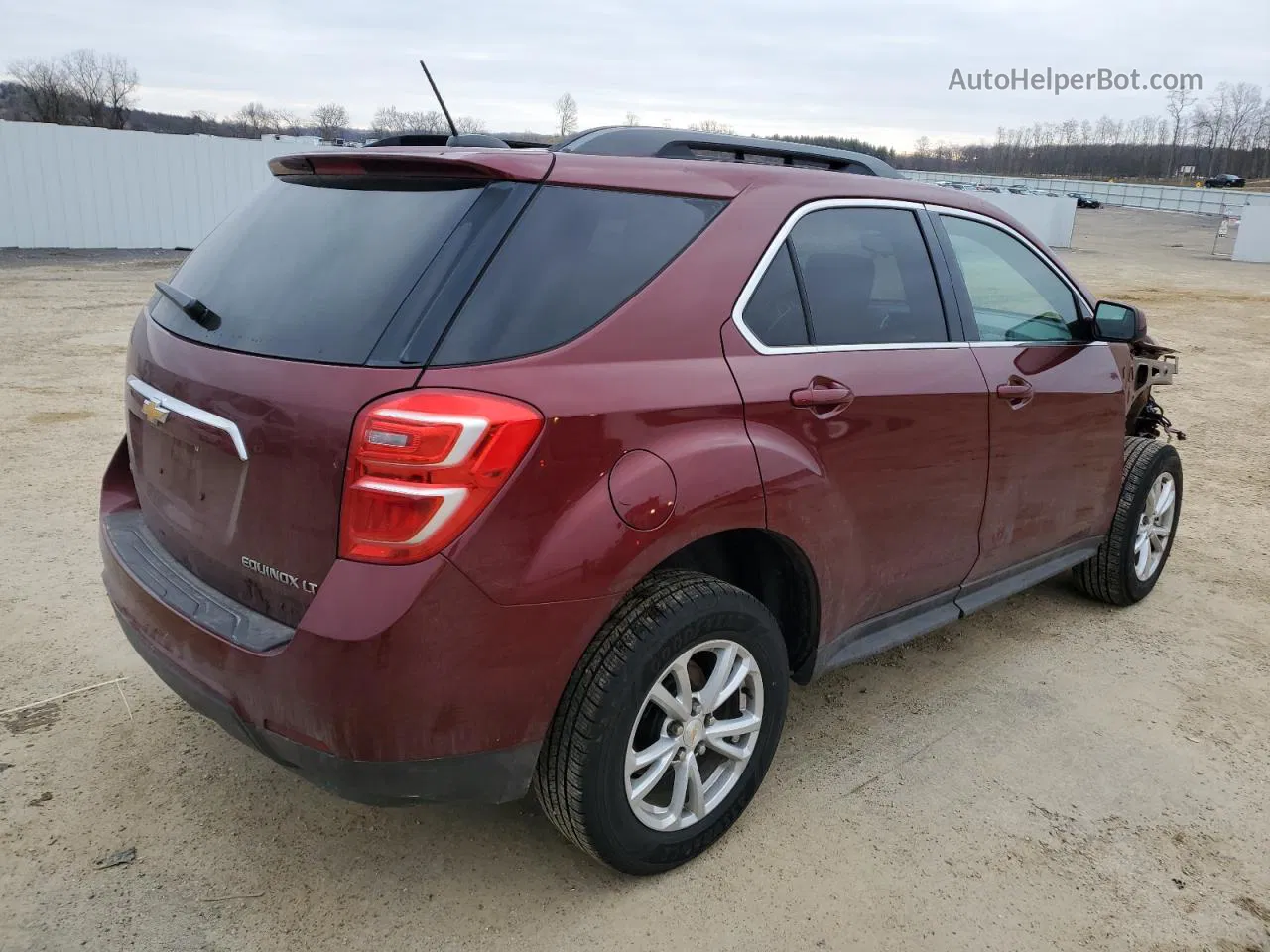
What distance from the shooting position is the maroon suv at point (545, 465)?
2.07m

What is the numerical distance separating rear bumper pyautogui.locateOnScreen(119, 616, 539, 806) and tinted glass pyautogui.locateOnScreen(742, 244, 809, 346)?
1226 mm

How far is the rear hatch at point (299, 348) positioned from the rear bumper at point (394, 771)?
27 centimetres

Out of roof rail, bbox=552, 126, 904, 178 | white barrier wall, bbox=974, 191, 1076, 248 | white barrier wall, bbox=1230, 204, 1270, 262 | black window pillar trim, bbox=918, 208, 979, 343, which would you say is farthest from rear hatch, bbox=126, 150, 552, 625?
white barrier wall, bbox=974, 191, 1076, 248

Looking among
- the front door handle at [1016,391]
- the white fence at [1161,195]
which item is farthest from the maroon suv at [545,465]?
the white fence at [1161,195]

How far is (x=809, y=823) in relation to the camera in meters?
2.86

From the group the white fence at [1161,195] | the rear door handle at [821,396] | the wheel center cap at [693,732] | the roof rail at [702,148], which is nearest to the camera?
the wheel center cap at [693,732]

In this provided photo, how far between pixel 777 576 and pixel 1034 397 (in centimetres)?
130

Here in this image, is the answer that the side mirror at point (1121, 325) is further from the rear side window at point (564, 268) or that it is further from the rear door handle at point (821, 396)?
the rear side window at point (564, 268)

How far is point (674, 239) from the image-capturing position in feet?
8.25

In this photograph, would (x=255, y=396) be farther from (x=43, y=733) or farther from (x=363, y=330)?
(x=43, y=733)

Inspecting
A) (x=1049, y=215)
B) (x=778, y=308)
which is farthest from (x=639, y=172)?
(x=1049, y=215)

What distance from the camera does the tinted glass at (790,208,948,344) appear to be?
2.84 metres

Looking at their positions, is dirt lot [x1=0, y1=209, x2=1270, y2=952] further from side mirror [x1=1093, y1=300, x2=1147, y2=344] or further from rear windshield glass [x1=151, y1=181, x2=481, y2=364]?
rear windshield glass [x1=151, y1=181, x2=481, y2=364]

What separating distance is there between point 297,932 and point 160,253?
2048 centimetres
